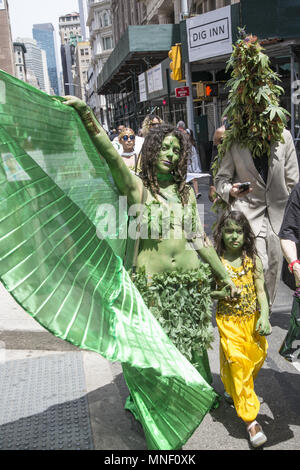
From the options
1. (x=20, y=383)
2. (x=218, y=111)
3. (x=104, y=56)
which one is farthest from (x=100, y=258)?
(x=104, y=56)

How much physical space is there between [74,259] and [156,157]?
1.02 m

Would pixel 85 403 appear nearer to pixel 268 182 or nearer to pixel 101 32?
pixel 268 182

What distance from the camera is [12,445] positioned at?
321 centimetres

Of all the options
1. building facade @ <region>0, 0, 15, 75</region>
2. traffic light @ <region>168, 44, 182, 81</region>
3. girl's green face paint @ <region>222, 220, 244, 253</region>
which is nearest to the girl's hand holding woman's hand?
girl's green face paint @ <region>222, 220, 244, 253</region>

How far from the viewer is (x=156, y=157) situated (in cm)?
318

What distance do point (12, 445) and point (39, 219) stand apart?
1.71 m

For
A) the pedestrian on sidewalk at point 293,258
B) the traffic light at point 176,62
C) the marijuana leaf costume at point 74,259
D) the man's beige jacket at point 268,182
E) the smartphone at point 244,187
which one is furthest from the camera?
the traffic light at point 176,62

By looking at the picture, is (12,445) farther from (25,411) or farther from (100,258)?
(100,258)

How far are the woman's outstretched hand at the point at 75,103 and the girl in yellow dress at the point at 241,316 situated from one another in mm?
1295

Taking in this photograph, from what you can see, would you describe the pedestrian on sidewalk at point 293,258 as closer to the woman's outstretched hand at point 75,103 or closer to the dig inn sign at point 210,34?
the woman's outstretched hand at point 75,103

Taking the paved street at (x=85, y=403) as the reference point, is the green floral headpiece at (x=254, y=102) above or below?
above

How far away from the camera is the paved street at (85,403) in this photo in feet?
10.6

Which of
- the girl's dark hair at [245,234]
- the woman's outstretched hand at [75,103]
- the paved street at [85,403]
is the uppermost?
the woman's outstretched hand at [75,103]

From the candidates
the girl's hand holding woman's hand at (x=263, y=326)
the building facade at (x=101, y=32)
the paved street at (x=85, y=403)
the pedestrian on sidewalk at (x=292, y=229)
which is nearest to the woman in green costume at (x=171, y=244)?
the girl's hand holding woman's hand at (x=263, y=326)
